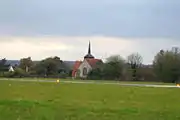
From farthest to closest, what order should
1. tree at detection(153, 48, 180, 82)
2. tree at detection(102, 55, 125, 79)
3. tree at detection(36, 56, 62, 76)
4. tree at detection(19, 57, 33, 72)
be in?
1. tree at detection(19, 57, 33, 72)
2. tree at detection(36, 56, 62, 76)
3. tree at detection(102, 55, 125, 79)
4. tree at detection(153, 48, 180, 82)

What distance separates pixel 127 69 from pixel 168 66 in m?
18.2

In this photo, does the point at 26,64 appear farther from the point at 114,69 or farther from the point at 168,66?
the point at 168,66

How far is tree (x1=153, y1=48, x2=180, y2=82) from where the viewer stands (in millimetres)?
94375

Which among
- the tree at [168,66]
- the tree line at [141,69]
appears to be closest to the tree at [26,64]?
the tree line at [141,69]

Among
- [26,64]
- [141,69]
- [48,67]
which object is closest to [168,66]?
[141,69]

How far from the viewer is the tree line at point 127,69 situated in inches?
3782

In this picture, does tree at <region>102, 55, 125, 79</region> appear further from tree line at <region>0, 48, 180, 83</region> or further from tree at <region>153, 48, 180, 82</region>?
tree at <region>153, 48, 180, 82</region>

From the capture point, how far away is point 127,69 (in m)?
112

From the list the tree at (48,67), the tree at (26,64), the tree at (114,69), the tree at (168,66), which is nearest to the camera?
the tree at (168,66)

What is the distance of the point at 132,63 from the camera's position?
Answer: 122 meters

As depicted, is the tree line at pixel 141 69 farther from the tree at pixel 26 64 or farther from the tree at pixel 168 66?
the tree at pixel 26 64

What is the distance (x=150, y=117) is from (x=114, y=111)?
212 cm

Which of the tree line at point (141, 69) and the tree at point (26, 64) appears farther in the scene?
the tree at point (26, 64)

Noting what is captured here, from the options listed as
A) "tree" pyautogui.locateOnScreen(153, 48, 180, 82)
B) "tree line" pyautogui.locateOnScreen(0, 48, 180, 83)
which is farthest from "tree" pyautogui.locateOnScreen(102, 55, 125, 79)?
"tree" pyautogui.locateOnScreen(153, 48, 180, 82)
